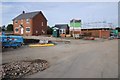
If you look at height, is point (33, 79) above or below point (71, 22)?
below

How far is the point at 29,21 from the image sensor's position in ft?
225

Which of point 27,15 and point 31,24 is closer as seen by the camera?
point 31,24

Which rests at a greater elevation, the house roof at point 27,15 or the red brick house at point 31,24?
the house roof at point 27,15

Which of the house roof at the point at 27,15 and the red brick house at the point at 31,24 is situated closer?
the red brick house at the point at 31,24

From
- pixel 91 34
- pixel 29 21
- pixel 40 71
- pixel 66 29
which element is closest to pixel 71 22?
pixel 66 29

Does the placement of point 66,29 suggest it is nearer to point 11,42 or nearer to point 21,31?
point 21,31

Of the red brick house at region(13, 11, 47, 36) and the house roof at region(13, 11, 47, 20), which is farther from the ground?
the house roof at region(13, 11, 47, 20)

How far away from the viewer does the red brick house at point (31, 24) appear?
67.9 m

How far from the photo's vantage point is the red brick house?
67938mm

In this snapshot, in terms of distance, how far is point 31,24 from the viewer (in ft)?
222

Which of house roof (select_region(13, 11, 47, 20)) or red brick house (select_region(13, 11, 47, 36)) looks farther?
house roof (select_region(13, 11, 47, 20))

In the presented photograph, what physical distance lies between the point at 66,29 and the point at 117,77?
249 feet

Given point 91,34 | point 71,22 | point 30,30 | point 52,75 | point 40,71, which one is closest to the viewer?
point 52,75

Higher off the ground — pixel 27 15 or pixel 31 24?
pixel 27 15
